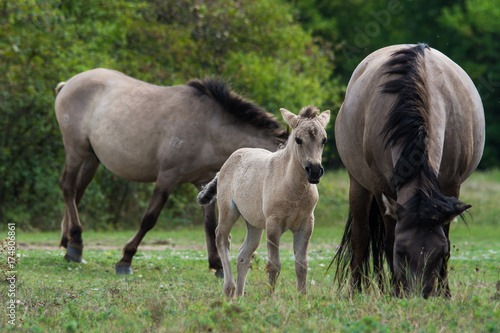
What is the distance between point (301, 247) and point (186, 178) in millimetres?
3541

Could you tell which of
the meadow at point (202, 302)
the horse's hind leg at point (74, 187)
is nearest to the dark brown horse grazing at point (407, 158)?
the meadow at point (202, 302)

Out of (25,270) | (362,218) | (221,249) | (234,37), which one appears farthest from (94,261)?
(234,37)

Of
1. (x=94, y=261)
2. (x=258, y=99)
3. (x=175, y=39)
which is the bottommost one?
(x=94, y=261)

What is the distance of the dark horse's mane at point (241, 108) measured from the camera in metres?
8.46

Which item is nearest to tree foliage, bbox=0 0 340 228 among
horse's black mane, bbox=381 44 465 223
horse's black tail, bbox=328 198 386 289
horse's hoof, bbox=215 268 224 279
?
horse's hoof, bbox=215 268 224 279

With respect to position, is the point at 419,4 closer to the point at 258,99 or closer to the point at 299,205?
the point at 258,99

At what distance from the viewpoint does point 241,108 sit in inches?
345

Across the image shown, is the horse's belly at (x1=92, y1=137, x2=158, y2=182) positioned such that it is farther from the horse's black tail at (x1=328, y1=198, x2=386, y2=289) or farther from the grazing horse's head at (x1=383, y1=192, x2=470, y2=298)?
the grazing horse's head at (x1=383, y1=192, x2=470, y2=298)

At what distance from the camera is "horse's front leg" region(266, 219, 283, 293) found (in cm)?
546

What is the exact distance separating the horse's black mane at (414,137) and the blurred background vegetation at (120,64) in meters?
7.91

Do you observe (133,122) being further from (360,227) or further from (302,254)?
(302,254)

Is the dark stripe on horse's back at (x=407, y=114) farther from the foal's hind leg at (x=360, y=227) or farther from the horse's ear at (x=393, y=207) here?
the foal's hind leg at (x=360, y=227)

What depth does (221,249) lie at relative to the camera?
6.17 meters

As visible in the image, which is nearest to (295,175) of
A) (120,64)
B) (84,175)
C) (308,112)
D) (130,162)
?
(308,112)
